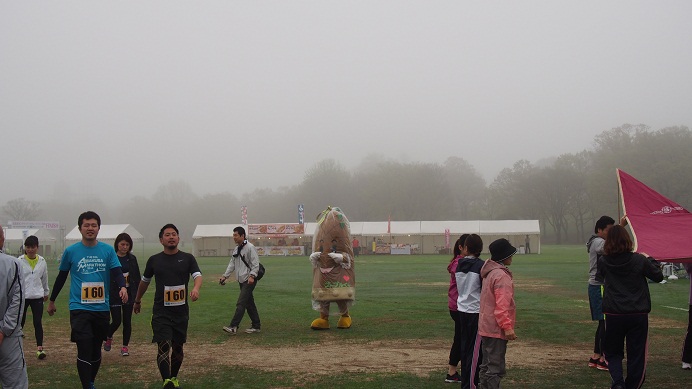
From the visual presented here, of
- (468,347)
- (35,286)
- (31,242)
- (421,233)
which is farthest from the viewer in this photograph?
(421,233)

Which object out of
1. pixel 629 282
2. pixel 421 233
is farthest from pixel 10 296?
pixel 421 233

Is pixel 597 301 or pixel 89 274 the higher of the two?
pixel 89 274

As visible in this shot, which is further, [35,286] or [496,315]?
[35,286]

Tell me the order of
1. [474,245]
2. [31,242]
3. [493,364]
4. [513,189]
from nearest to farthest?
[493,364] < [474,245] < [31,242] < [513,189]

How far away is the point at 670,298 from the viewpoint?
18.5 metres

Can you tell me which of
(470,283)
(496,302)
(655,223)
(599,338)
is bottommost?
(599,338)

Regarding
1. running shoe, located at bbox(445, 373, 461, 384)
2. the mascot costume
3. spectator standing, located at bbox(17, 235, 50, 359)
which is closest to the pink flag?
running shoe, located at bbox(445, 373, 461, 384)

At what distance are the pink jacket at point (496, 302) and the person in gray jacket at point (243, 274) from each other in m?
6.43

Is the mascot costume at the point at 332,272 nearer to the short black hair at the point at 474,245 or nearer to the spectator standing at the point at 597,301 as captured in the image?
the spectator standing at the point at 597,301

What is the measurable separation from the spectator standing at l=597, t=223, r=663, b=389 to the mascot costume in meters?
6.68

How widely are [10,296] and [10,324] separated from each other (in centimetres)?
23

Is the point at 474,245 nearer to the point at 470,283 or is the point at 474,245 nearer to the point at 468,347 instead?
the point at 470,283

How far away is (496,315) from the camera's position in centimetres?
661

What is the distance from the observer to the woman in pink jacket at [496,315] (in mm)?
6613
